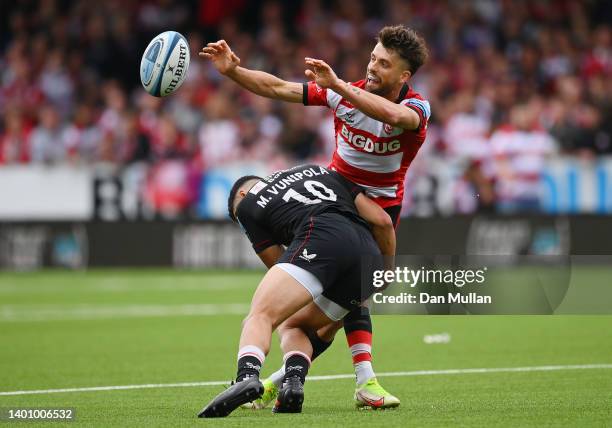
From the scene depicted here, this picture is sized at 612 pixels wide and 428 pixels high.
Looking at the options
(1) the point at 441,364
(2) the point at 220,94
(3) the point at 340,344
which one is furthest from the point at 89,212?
(1) the point at 441,364

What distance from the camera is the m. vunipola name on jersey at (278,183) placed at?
23.8 ft

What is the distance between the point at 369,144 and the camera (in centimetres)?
740

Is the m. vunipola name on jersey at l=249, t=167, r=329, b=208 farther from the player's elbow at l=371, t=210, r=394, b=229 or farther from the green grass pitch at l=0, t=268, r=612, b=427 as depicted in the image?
the green grass pitch at l=0, t=268, r=612, b=427

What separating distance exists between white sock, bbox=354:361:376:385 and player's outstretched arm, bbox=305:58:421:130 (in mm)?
1580

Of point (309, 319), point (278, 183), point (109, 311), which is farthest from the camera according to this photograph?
point (109, 311)

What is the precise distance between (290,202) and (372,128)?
2.26 ft

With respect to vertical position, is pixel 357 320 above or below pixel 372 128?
below

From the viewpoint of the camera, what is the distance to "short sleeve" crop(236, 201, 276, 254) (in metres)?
7.38

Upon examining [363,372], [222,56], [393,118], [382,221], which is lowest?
[363,372]

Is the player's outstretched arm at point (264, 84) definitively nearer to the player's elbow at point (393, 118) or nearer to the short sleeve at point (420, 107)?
the short sleeve at point (420, 107)

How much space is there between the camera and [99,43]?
24516 mm

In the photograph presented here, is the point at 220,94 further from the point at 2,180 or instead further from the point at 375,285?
the point at 375,285

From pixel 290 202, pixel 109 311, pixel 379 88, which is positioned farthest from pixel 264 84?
pixel 109 311

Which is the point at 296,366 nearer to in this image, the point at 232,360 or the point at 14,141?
the point at 232,360
